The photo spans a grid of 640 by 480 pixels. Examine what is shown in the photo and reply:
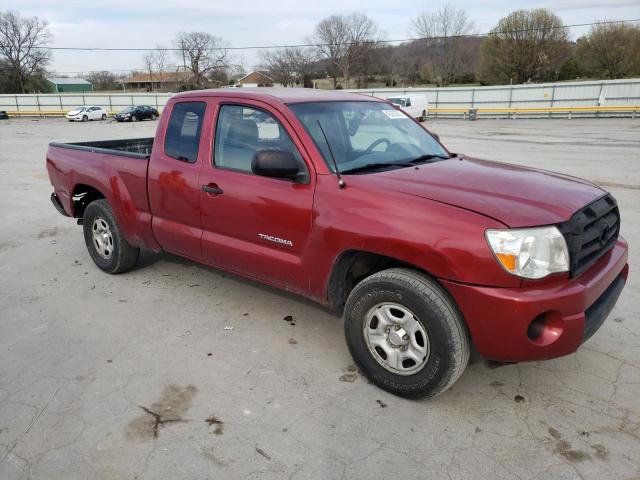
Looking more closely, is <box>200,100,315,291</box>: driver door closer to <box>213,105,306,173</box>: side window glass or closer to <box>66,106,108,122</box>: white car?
<box>213,105,306,173</box>: side window glass

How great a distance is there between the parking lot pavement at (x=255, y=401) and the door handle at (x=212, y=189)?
1.08 meters

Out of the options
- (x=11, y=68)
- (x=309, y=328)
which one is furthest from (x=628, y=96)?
(x=11, y=68)

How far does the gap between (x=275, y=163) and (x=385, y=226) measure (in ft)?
2.67

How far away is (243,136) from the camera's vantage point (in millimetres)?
3869

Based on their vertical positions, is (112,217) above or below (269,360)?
above

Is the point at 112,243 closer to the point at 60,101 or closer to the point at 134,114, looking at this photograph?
the point at 134,114

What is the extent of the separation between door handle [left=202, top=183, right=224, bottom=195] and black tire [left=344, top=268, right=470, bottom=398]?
4.44 ft

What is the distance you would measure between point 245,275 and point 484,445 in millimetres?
2071

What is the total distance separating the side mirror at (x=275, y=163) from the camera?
10.6 feet

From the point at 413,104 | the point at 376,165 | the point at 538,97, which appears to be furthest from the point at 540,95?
the point at 376,165

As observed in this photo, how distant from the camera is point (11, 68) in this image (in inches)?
2667

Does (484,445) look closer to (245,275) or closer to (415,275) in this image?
(415,275)

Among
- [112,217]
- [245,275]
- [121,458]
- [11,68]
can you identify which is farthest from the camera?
[11,68]

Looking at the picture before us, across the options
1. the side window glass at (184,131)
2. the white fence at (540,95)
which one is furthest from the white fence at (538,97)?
the side window glass at (184,131)
